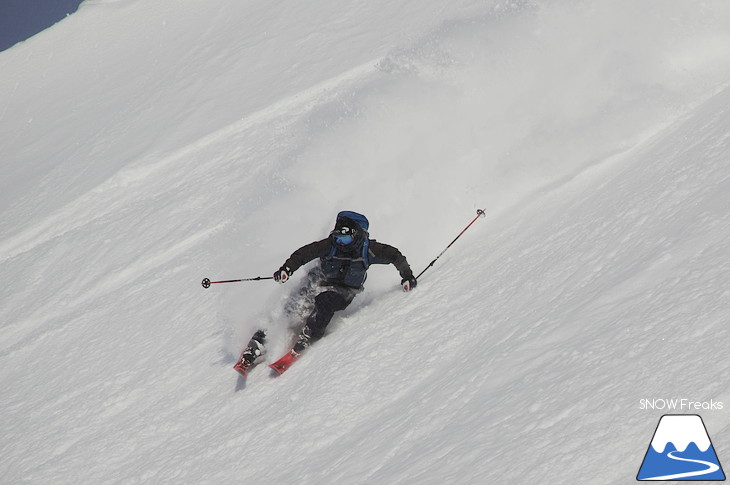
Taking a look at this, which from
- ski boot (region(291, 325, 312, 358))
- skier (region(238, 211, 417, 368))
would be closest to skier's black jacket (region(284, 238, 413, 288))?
skier (region(238, 211, 417, 368))

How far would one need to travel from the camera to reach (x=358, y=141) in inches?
376

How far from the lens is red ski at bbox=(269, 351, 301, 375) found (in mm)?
6430

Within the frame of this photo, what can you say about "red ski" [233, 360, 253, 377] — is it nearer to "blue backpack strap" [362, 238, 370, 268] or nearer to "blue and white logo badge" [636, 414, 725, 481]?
"blue backpack strap" [362, 238, 370, 268]

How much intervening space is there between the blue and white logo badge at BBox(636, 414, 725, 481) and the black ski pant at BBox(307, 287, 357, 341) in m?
3.94

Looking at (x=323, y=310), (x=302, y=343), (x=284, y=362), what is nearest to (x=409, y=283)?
(x=323, y=310)

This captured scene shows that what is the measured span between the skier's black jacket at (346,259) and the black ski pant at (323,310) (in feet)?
0.66

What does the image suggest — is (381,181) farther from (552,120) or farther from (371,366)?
(371,366)

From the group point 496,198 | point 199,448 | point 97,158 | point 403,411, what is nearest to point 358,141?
point 496,198

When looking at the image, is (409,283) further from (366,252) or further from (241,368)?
(241,368)

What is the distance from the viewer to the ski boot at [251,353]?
6613 mm

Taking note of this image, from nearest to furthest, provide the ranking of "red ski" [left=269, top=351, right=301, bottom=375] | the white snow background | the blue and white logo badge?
1. the blue and white logo badge
2. the white snow background
3. "red ski" [left=269, top=351, right=301, bottom=375]

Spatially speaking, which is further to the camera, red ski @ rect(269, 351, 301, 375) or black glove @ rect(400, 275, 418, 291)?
black glove @ rect(400, 275, 418, 291)

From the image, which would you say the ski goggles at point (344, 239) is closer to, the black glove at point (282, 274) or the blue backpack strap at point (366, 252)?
the blue backpack strap at point (366, 252)

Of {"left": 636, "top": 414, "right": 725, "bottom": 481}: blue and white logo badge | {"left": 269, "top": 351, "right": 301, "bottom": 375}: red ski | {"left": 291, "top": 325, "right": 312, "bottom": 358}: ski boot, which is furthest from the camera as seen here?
{"left": 291, "top": 325, "right": 312, "bottom": 358}: ski boot
